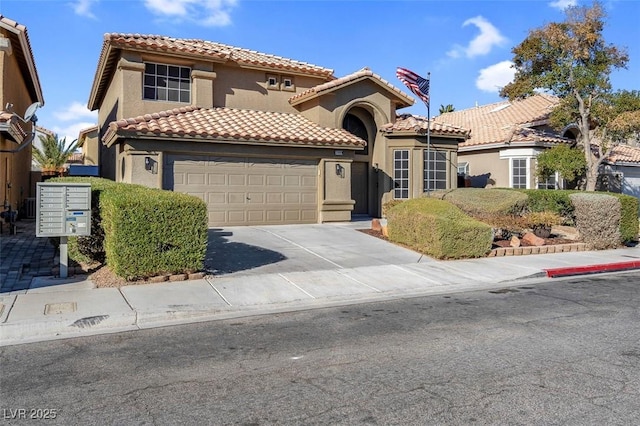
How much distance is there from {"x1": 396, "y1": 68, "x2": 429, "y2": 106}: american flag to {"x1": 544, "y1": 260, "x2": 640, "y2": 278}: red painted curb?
27.9 feet

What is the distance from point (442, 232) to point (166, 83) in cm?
1167

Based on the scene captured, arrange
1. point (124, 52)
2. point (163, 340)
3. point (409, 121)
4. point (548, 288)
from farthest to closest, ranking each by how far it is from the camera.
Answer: point (409, 121)
point (124, 52)
point (548, 288)
point (163, 340)

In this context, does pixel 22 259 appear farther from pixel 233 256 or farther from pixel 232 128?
pixel 232 128

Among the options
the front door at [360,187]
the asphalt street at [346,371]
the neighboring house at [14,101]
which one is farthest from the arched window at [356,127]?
the asphalt street at [346,371]

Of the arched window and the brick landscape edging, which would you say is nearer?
the brick landscape edging

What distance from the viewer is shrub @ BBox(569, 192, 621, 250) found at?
1494 centimetres

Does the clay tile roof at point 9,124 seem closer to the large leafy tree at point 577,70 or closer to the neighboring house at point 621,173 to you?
the large leafy tree at point 577,70

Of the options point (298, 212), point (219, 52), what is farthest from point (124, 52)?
point (298, 212)

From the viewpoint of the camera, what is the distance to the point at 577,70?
69.9 ft

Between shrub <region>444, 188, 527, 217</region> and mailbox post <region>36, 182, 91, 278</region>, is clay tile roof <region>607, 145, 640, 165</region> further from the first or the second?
mailbox post <region>36, 182, 91, 278</region>

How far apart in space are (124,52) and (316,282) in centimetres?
1204

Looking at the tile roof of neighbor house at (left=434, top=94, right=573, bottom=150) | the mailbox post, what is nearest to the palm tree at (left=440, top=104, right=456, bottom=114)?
the tile roof of neighbor house at (left=434, top=94, right=573, bottom=150)

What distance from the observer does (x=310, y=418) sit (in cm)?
394

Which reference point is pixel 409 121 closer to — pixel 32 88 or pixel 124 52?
pixel 124 52
